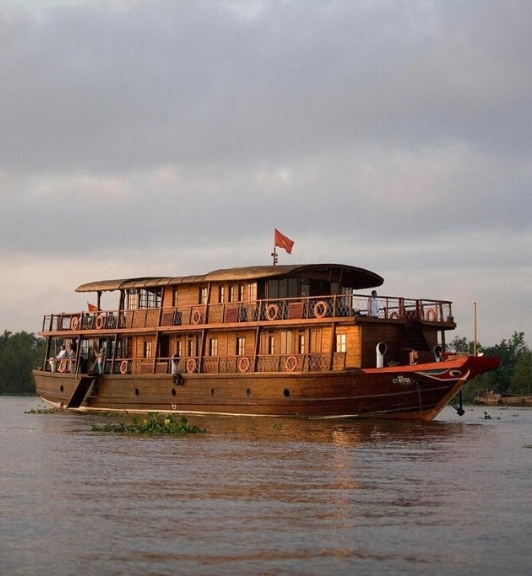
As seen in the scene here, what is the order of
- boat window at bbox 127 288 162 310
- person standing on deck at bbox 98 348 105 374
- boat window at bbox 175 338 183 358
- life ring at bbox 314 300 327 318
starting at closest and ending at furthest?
life ring at bbox 314 300 327 318 < boat window at bbox 175 338 183 358 < boat window at bbox 127 288 162 310 < person standing on deck at bbox 98 348 105 374

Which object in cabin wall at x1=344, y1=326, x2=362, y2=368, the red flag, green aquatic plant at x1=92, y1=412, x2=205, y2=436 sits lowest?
green aquatic plant at x1=92, y1=412, x2=205, y2=436

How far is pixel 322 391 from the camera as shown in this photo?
27750 millimetres

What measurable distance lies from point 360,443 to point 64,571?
1276 cm

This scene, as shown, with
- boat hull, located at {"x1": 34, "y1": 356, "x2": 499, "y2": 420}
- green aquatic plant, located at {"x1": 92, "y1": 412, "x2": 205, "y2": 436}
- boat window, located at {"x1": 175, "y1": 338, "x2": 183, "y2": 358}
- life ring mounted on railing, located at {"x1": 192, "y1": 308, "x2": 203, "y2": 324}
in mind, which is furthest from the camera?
boat window, located at {"x1": 175, "y1": 338, "x2": 183, "y2": 358}

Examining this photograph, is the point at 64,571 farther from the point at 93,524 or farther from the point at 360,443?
the point at 360,443

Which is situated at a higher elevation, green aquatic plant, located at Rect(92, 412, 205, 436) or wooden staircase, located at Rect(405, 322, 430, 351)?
wooden staircase, located at Rect(405, 322, 430, 351)

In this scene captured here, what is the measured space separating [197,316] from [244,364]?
2949 millimetres

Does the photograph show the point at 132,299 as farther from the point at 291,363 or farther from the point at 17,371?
the point at 17,371

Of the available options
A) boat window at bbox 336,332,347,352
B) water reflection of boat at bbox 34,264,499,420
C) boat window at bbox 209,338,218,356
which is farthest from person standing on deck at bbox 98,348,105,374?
boat window at bbox 336,332,347,352

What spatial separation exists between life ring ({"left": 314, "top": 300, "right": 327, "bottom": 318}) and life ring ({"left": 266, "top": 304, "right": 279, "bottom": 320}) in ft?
5.36

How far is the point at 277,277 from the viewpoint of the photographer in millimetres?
30656

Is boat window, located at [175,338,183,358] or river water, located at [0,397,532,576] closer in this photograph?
river water, located at [0,397,532,576]

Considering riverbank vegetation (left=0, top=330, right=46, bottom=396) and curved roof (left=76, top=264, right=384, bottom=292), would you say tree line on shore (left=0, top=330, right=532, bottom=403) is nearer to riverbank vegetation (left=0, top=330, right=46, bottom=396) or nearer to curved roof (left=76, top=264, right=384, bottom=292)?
riverbank vegetation (left=0, top=330, right=46, bottom=396)

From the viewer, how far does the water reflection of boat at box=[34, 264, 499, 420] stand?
2742 centimetres
